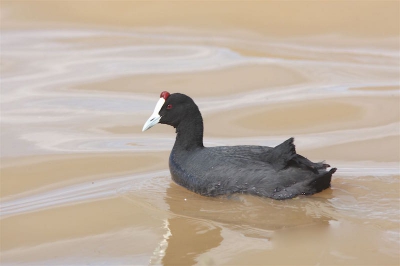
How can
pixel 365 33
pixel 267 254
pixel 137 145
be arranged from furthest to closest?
1. pixel 365 33
2. pixel 137 145
3. pixel 267 254

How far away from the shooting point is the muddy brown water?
5777mm

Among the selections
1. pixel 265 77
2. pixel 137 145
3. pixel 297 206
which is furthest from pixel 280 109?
pixel 297 206

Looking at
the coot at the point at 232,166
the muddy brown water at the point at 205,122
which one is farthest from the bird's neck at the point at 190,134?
the muddy brown water at the point at 205,122

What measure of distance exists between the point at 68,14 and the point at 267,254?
29.1 ft

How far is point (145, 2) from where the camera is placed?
43.5 ft

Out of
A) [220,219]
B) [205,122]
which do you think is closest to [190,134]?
[220,219]

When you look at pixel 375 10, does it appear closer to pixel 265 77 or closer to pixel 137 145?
pixel 265 77

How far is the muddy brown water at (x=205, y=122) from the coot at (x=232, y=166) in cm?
13

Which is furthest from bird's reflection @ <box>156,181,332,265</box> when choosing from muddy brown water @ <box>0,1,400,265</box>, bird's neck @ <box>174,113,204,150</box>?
bird's neck @ <box>174,113,204,150</box>

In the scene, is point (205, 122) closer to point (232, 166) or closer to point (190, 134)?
point (190, 134)

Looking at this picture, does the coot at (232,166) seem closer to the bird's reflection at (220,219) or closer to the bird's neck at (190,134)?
the bird's neck at (190,134)

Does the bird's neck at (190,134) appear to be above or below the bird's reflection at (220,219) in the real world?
above

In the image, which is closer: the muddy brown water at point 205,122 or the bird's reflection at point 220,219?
the bird's reflection at point 220,219

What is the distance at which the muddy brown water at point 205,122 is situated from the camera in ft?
19.0
